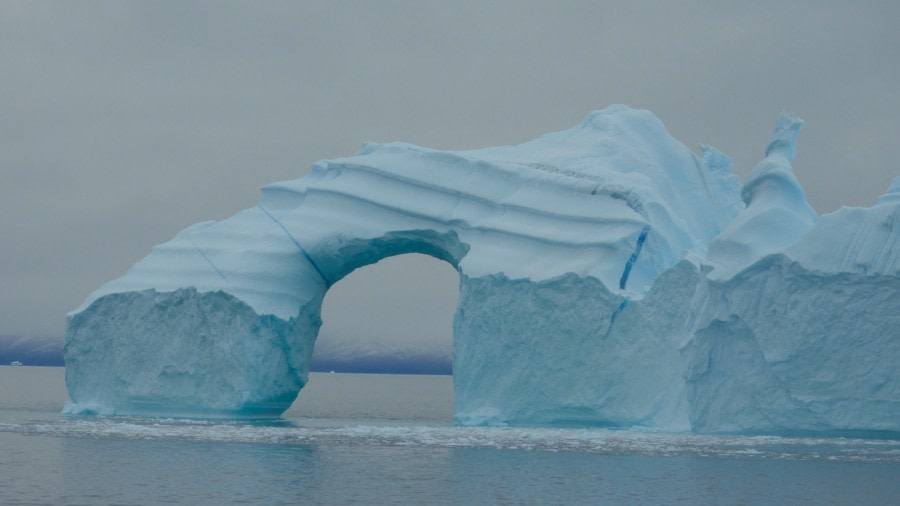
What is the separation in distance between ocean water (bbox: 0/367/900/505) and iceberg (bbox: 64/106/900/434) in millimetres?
928

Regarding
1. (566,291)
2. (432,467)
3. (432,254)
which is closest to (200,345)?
(432,254)

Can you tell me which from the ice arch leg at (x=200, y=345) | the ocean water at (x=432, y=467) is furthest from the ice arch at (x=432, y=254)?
the ocean water at (x=432, y=467)

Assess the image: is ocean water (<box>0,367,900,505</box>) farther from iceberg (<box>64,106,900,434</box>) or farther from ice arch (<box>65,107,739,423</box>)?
ice arch (<box>65,107,739,423</box>)

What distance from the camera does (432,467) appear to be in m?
16.9

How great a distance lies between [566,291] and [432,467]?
227 inches

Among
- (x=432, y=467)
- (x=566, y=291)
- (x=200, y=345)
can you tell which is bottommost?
(x=432, y=467)

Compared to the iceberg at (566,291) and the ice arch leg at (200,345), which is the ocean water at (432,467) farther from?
the ice arch leg at (200,345)

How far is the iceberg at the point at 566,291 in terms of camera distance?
18500 millimetres

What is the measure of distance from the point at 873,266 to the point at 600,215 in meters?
5.64

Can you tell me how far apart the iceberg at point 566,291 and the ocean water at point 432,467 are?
0.93m

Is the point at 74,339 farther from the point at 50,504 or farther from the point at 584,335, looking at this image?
the point at 50,504

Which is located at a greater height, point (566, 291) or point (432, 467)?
point (566, 291)

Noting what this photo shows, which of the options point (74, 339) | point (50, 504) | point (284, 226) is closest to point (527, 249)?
point (284, 226)

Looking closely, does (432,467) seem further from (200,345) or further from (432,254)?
(432,254)
